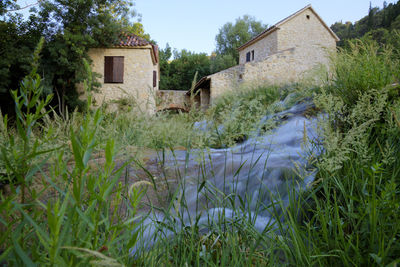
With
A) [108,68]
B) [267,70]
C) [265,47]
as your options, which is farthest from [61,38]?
[265,47]

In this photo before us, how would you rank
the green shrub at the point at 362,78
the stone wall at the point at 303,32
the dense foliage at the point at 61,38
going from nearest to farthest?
1. the green shrub at the point at 362,78
2. the dense foliage at the point at 61,38
3. the stone wall at the point at 303,32

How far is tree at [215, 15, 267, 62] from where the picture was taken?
137ft

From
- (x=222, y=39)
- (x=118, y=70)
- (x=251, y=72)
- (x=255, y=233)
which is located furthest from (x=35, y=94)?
(x=222, y=39)

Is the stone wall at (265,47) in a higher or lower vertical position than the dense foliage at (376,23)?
lower

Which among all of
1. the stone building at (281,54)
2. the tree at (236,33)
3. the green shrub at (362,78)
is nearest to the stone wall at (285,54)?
the stone building at (281,54)

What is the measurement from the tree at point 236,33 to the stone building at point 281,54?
18.4 meters

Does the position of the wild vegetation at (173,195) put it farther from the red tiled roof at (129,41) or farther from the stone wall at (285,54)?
the red tiled roof at (129,41)

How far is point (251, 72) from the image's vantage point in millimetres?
14914

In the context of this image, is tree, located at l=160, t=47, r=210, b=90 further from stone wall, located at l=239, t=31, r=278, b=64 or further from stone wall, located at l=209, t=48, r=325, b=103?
stone wall, located at l=209, t=48, r=325, b=103

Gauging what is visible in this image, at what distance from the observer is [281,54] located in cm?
1545

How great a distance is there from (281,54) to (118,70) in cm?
943

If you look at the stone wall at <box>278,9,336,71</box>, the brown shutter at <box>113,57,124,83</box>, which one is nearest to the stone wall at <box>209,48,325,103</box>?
the stone wall at <box>278,9,336,71</box>

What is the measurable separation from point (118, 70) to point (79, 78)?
2569 millimetres

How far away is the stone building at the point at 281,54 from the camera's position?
1487 centimetres
